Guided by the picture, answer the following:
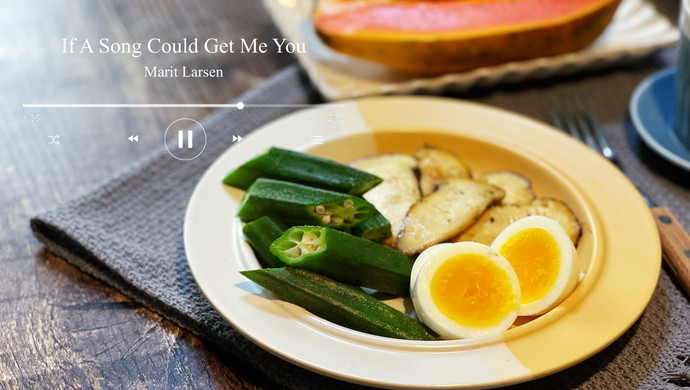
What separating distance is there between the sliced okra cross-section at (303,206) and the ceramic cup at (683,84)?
3.01 feet

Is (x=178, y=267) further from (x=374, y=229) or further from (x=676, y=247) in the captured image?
(x=676, y=247)

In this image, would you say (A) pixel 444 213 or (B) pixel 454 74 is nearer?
(A) pixel 444 213

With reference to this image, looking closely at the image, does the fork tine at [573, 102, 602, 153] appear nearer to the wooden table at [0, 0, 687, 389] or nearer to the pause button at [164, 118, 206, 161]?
the wooden table at [0, 0, 687, 389]

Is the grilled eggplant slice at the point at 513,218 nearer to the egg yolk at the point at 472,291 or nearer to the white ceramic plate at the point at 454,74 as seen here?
the egg yolk at the point at 472,291

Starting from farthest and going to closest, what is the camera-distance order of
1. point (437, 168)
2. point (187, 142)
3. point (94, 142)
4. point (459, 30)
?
point (459, 30) < point (94, 142) < point (187, 142) < point (437, 168)

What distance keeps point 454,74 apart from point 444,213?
69cm

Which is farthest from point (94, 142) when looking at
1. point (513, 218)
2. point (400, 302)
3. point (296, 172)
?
point (513, 218)

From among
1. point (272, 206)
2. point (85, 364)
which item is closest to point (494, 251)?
point (272, 206)

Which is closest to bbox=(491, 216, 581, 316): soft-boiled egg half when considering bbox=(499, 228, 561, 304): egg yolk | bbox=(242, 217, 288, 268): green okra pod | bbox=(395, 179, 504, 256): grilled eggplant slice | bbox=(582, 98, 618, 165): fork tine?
bbox=(499, 228, 561, 304): egg yolk

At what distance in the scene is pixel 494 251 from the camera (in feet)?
3.49

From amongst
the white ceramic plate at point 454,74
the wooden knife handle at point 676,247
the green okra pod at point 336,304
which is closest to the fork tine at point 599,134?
the white ceramic plate at point 454,74

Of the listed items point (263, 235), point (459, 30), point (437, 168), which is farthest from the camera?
point (459, 30)

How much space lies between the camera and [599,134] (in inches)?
64.1

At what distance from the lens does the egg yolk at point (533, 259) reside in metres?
1.09
